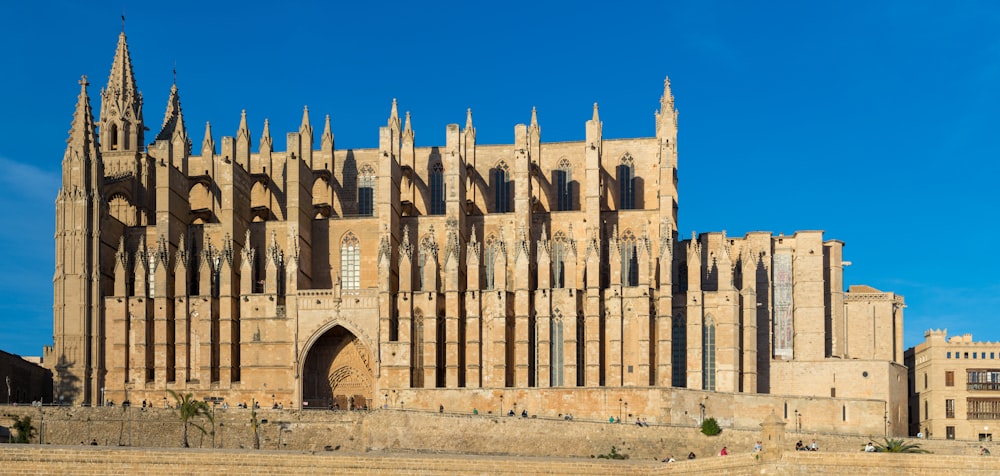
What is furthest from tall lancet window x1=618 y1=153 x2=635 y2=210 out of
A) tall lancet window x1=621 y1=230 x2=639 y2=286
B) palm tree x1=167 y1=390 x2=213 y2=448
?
palm tree x1=167 y1=390 x2=213 y2=448

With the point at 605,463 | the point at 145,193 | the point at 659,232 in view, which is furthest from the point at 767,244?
the point at 145,193

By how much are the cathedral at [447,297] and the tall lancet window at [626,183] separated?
140 millimetres

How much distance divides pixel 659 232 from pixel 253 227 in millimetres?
18394

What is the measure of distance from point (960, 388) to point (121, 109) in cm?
4272

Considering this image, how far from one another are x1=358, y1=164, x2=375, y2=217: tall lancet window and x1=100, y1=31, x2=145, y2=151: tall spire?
11.6 m

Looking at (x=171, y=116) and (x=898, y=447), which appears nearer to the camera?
(x=898, y=447)

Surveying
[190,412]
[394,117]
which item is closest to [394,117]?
[394,117]

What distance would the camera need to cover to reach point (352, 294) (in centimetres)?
6700

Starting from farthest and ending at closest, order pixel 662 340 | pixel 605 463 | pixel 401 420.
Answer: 1. pixel 662 340
2. pixel 401 420
3. pixel 605 463

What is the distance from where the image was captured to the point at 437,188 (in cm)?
7456

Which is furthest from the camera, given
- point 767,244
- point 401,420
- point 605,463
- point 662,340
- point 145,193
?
point 145,193

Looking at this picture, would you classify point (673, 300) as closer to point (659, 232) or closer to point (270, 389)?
point (659, 232)

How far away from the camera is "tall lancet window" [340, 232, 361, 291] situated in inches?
2771

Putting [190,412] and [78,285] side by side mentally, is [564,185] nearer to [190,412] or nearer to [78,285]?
[78,285]
